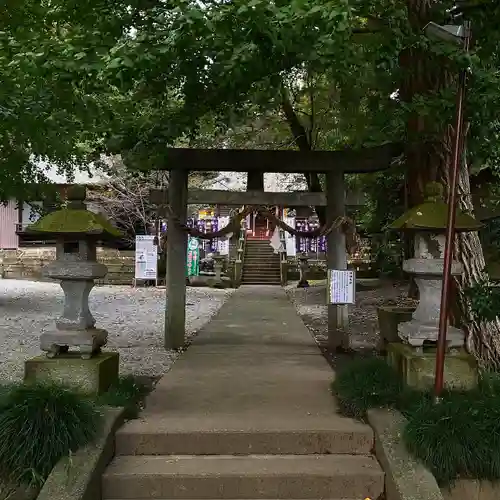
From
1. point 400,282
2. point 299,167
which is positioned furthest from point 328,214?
point 400,282

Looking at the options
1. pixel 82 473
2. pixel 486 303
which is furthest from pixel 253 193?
pixel 82 473

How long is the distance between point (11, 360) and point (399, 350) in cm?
574

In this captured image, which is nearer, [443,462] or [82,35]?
[443,462]

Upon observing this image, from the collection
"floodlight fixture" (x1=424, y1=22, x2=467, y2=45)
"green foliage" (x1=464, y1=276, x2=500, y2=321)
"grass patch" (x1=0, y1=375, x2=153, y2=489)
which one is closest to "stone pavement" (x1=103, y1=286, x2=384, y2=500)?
"grass patch" (x1=0, y1=375, x2=153, y2=489)

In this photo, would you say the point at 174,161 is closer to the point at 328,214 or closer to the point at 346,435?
the point at 328,214

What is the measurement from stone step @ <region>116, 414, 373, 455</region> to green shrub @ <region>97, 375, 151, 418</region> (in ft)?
1.11

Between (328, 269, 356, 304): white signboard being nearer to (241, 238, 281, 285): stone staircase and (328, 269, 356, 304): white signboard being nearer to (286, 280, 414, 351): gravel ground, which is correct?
(286, 280, 414, 351): gravel ground

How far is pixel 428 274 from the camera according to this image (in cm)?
509

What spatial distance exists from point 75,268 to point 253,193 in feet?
13.4

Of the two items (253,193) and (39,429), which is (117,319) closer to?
(253,193)

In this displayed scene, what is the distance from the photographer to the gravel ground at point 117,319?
8.28m

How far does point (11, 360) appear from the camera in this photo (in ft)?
27.2

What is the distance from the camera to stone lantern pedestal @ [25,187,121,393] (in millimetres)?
5148

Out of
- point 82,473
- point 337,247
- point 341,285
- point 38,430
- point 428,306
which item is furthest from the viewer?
point 337,247
